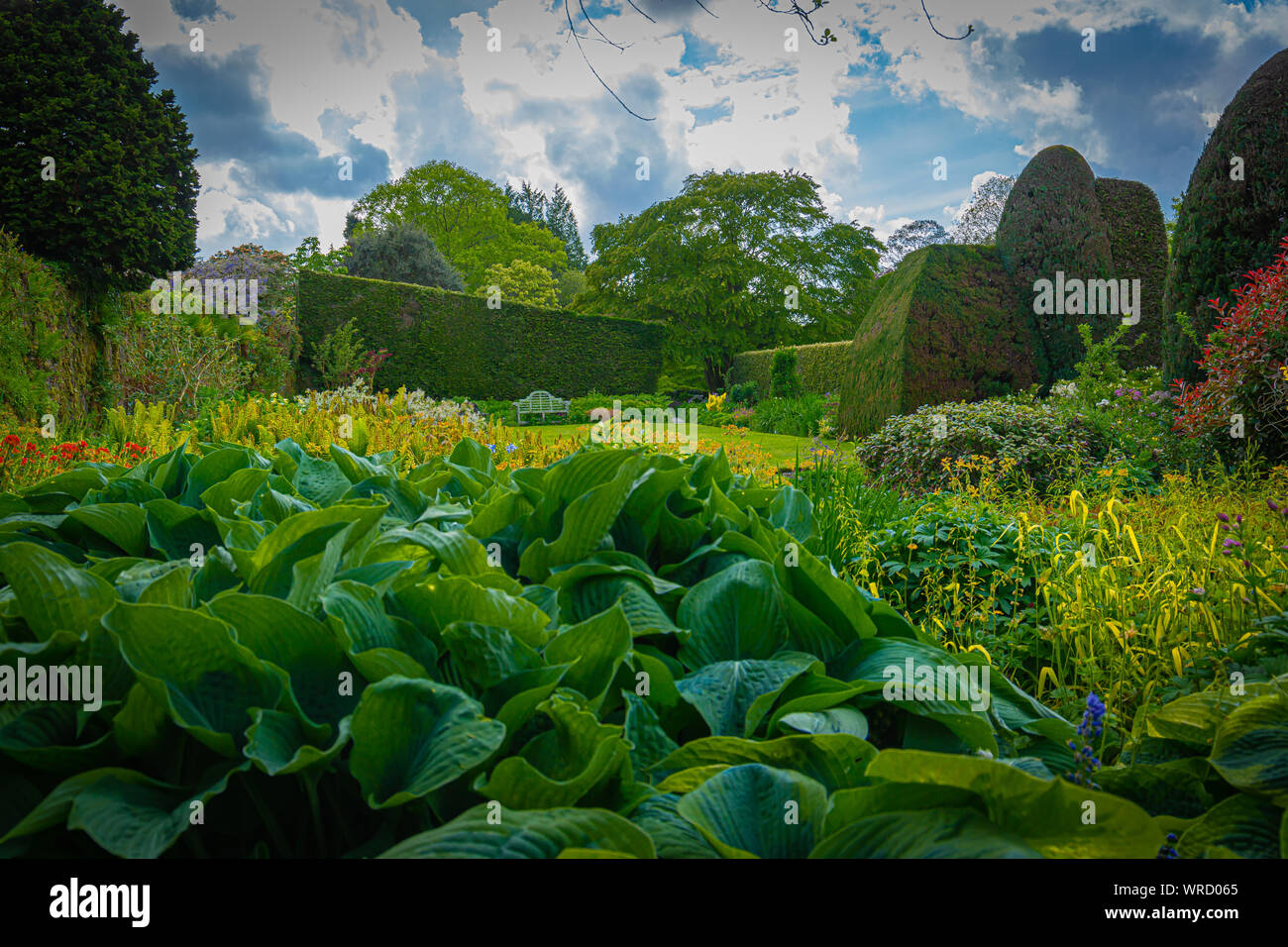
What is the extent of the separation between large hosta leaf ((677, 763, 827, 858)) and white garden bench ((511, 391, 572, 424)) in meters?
14.8

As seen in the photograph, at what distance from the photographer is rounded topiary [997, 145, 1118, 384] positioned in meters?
9.41

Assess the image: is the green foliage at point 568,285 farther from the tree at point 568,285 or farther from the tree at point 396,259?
the tree at point 396,259

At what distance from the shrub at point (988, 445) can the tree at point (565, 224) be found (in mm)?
51506

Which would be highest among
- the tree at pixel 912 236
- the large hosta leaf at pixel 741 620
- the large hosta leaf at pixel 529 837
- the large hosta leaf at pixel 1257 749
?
the tree at pixel 912 236

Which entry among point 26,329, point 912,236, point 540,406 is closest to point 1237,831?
Answer: point 26,329

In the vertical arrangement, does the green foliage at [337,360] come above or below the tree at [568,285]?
below

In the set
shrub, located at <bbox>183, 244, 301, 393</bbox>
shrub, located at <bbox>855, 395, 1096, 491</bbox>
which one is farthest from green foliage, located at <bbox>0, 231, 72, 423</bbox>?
shrub, located at <bbox>855, 395, 1096, 491</bbox>

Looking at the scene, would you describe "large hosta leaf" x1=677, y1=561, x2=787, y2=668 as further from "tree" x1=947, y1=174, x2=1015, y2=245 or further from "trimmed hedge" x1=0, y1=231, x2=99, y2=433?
"tree" x1=947, y1=174, x2=1015, y2=245

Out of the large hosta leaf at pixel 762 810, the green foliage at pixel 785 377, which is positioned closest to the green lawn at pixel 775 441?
the green foliage at pixel 785 377

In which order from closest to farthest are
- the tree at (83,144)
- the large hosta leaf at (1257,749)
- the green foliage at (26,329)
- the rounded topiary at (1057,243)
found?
the large hosta leaf at (1257,749), the green foliage at (26,329), the tree at (83,144), the rounded topiary at (1057,243)

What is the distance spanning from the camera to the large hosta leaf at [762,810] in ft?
2.29
